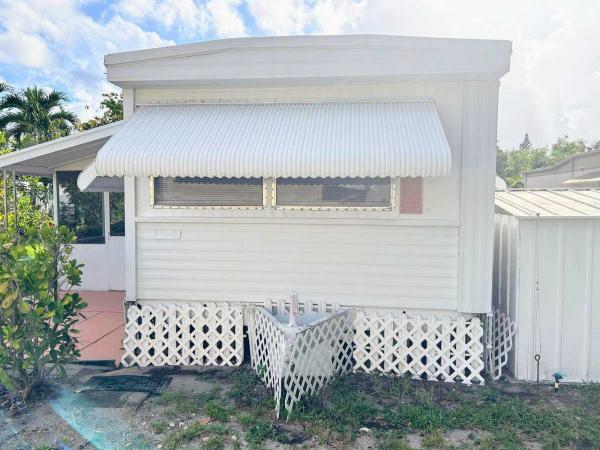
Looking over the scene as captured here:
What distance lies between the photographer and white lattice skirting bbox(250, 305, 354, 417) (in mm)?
4524

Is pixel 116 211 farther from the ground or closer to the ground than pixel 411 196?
closer to the ground

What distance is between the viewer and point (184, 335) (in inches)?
228

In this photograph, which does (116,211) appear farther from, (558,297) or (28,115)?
(28,115)

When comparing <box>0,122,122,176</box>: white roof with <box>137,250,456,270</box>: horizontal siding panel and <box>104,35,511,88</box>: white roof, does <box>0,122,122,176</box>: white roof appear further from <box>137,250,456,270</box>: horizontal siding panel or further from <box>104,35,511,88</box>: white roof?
<box>137,250,456,270</box>: horizontal siding panel

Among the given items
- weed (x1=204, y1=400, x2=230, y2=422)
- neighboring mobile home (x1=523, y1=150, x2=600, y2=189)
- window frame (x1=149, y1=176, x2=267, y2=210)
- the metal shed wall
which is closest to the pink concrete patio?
window frame (x1=149, y1=176, x2=267, y2=210)

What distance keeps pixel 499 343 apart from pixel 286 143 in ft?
13.0

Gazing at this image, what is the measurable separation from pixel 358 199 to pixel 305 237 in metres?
0.89

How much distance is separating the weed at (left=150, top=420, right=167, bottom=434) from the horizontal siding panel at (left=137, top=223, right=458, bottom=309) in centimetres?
189

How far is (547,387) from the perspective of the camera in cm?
512

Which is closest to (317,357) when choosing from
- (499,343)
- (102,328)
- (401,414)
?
(401,414)

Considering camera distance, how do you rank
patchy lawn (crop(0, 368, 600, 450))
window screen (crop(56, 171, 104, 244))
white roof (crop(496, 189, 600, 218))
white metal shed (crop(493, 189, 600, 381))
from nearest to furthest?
1. patchy lawn (crop(0, 368, 600, 450))
2. white metal shed (crop(493, 189, 600, 381))
3. white roof (crop(496, 189, 600, 218))
4. window screen (crop(56, 171, 104, 244))

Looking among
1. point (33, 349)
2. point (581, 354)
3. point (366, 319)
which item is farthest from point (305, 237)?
point (581, 354)

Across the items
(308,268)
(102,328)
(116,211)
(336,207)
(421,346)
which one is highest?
(336,207)

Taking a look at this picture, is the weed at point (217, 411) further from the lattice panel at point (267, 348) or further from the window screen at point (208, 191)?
the window screen at point (208, 191)
